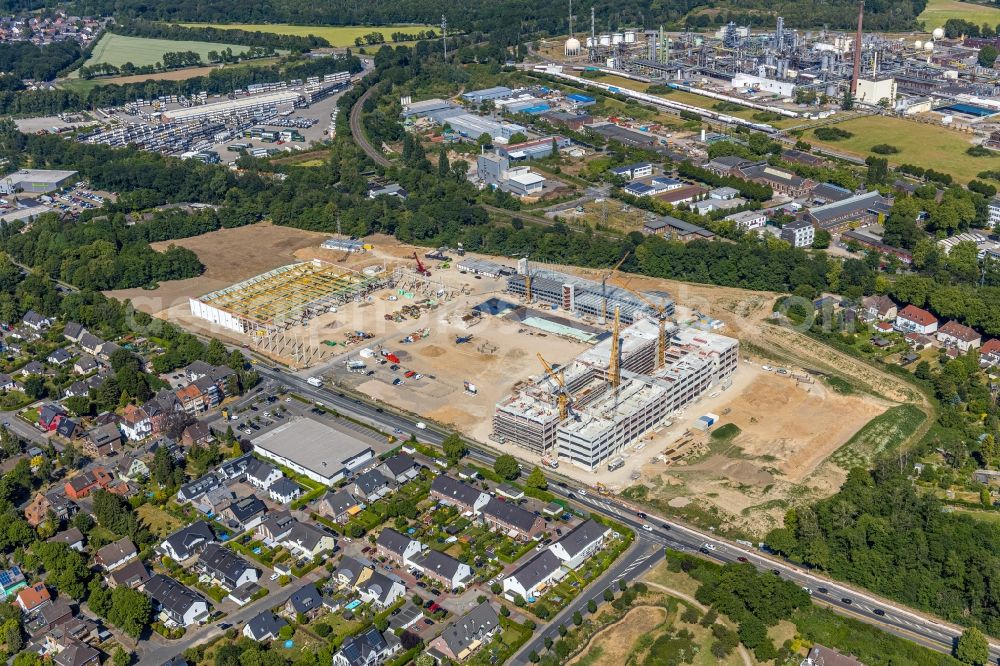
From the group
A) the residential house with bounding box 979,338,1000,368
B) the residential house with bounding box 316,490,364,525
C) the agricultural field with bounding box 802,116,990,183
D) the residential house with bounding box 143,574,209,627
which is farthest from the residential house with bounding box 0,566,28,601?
the agricultural field with bounding box 802,116,990,183

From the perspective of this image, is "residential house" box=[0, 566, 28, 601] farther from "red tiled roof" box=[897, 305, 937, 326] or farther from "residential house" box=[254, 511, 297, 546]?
"red tiled roof" box=[897, 305, 937, 326]

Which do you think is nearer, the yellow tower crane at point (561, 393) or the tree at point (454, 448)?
the tree at point (454, 448)

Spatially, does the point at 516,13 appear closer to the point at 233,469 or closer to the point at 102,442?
the point at 102,442

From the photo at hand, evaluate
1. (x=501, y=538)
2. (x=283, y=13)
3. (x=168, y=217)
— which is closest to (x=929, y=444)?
(x=501, y=538)

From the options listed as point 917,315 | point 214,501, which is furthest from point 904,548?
point 214,501

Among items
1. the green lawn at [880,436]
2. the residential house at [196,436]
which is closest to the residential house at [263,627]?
the residential house at [196,436]

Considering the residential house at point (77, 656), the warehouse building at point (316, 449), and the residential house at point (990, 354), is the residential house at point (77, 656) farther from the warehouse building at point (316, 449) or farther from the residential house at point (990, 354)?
the residential house at point (990, 354)

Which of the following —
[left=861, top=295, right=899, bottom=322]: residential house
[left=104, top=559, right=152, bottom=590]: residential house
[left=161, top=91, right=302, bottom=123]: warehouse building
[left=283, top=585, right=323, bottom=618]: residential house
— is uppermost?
[left=161, top=91, right=302, bottom=123]: warehouse building
